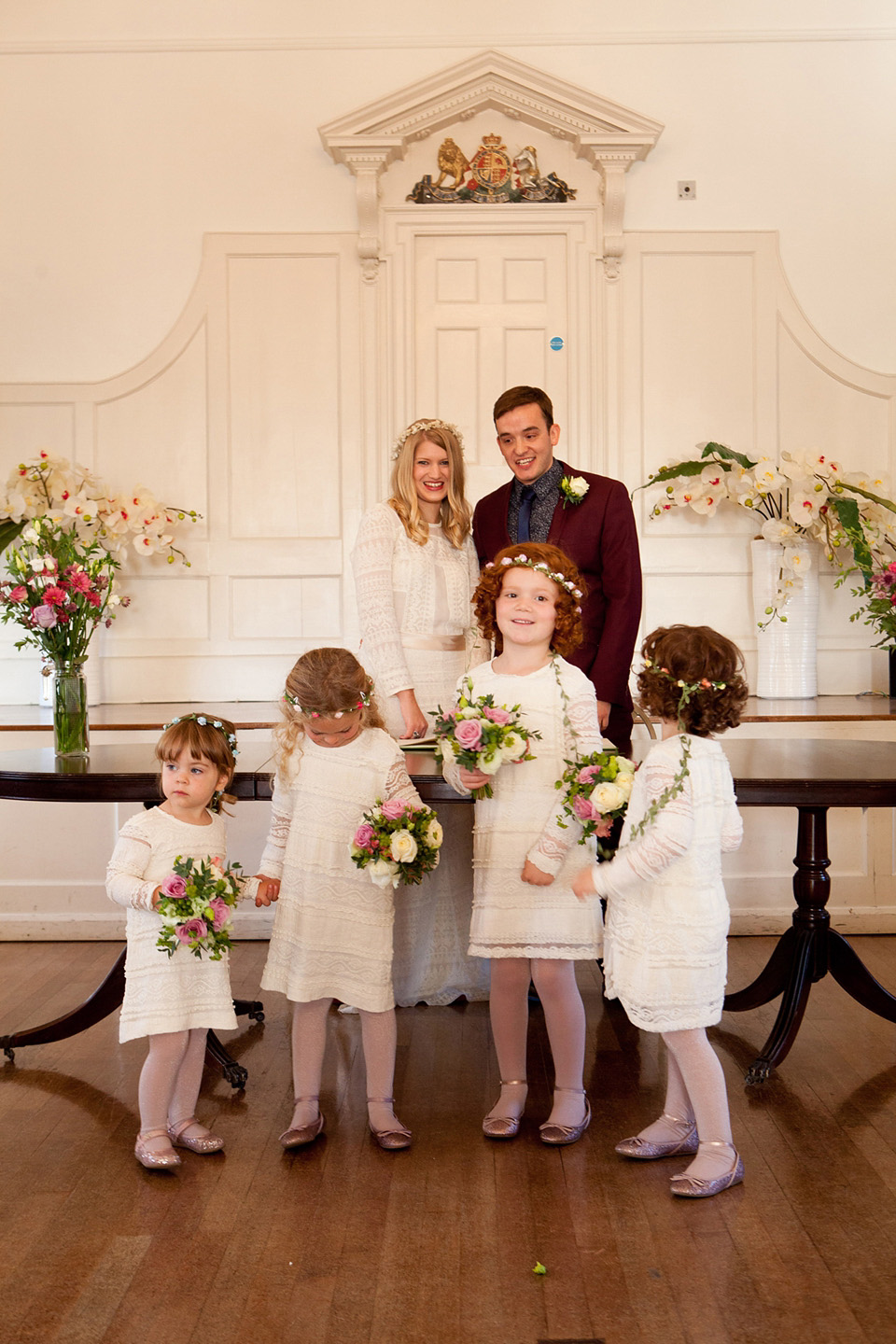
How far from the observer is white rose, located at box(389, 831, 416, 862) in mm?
2570

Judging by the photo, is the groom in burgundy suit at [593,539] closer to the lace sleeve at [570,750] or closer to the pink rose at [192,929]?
the lace sleeve at [570,750]

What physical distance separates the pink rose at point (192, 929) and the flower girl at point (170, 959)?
98 mm

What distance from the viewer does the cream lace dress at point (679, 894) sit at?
251 centimetres

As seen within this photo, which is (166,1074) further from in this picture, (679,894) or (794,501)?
(794,501)

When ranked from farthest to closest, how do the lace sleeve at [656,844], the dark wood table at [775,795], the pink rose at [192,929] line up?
1. the dark wood table at [775,795]
2. the pink rose at [192,929]
3. the lace sleeve at [656,844]

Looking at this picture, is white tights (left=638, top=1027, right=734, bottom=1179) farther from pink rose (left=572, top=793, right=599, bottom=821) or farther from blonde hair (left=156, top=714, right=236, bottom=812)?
blonde hair (left=156, top=714, right=236, bottom=812)

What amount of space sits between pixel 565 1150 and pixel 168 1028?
94 cm

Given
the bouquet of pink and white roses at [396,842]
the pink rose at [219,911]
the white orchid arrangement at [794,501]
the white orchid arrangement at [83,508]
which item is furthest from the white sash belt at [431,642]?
the white orchid arrangement at [794,501]

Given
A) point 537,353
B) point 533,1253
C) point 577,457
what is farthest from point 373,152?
point 533,1253

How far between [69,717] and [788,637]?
3.03m

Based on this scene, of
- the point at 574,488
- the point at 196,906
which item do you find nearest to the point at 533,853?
the point at 196,906

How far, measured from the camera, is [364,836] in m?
2.62

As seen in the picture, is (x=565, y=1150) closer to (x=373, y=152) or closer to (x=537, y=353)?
(x=537, y=353)

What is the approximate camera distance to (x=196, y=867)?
2.68 m
